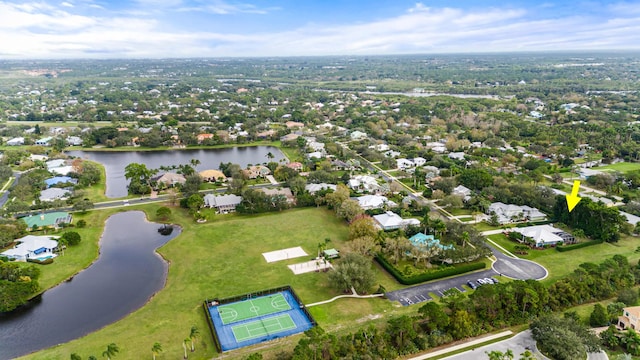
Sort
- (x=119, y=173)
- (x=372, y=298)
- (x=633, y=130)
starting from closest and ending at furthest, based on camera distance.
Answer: (x=372, y=298) < (x=119, y=173) < (x=633, y=130)

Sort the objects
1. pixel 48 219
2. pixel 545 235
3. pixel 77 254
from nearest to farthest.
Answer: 1. pixel 77 254
2. pixel 545 235
3. pixel 48 219

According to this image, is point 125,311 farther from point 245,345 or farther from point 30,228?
point 30,228

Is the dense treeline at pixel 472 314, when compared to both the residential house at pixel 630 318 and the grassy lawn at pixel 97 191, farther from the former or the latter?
the grassy lawn at pixel 97 191

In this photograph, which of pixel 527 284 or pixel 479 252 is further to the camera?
pixel 479 252

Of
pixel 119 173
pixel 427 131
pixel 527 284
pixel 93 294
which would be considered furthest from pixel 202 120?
pixel 527 284

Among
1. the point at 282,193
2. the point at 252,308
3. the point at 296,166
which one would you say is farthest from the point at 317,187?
the point at 252,308

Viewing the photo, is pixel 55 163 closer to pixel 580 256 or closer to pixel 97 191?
pixel 97 191
